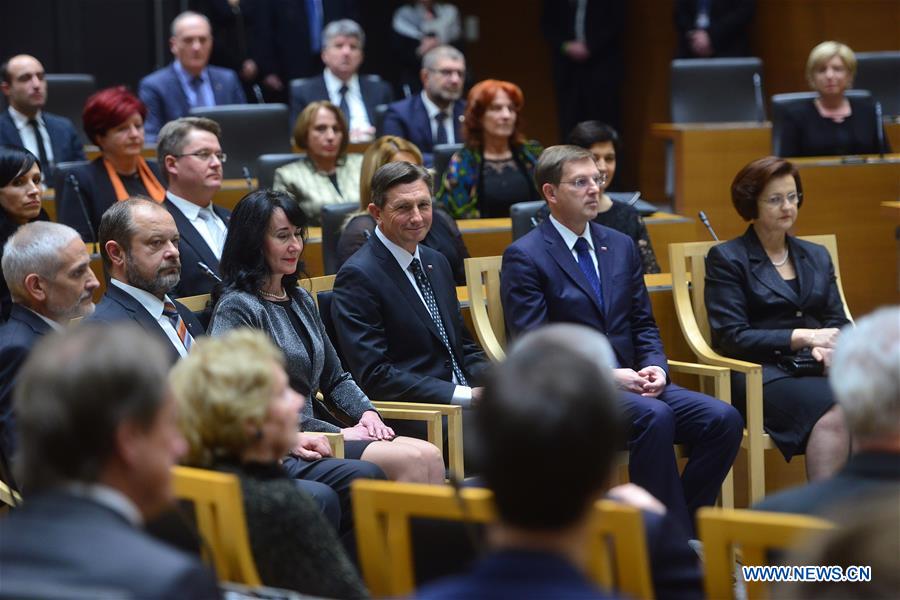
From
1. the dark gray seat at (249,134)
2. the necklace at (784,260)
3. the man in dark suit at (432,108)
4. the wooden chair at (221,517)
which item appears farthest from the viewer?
the man in dark suit at (432,108)

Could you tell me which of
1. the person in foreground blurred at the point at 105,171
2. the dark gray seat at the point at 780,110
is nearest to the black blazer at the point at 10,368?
the person in foreground blurred at the point at 105,171

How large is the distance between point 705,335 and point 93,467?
2809 millimetres

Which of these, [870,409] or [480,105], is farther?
[480,105]

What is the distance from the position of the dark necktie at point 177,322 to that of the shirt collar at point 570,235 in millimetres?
1251

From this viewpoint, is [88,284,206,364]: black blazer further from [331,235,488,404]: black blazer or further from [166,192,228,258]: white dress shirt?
[166,192,228,258]: white dress shirt

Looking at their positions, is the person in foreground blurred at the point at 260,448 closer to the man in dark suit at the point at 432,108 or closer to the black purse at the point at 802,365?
the black purse at the point at 802,365

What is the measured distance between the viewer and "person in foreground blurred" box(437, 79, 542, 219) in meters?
5.30


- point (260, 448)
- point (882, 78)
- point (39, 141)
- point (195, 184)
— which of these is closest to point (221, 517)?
point (260, 448)

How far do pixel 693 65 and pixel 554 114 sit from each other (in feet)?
8.98

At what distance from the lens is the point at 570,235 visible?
12.8 ft

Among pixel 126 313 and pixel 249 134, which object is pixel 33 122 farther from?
pixel 126 313

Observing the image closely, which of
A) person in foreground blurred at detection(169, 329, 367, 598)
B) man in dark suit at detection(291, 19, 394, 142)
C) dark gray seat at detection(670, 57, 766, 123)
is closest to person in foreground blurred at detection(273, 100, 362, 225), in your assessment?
man in dark suit at detection(291, 19, 394, 142)

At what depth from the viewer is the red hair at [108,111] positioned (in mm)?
4672

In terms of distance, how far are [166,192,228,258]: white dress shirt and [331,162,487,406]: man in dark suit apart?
0.65m
